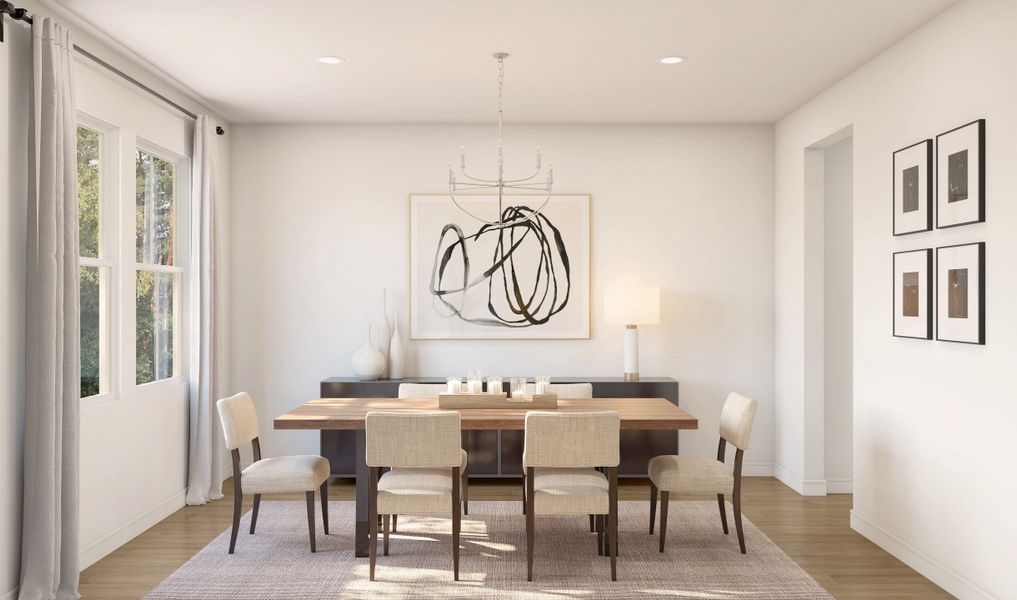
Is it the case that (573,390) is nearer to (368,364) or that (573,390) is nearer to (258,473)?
(368,364)

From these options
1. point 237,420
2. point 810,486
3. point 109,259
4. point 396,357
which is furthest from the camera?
point 396,357

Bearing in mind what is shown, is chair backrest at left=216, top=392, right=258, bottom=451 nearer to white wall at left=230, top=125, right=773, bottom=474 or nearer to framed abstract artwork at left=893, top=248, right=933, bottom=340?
white wall at left=230, top=125, right=773, bottom=474

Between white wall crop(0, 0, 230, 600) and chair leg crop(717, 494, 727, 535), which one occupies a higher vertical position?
white wall crop(0, 0, 230, 600)

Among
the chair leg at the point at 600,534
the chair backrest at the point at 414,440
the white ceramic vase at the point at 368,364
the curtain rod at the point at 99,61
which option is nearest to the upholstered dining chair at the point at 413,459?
the chair backrest at the point at 414,440

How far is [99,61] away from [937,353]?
4506 mm

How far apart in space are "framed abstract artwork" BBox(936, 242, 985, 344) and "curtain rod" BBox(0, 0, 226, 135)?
4277mm

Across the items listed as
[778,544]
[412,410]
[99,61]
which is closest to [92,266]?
[99,61]

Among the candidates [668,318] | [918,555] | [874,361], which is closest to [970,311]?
[874,361]

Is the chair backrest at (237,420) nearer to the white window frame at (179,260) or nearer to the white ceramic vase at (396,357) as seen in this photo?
the white window frame at (179,260)

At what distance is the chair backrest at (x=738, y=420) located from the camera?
4309 millimetres

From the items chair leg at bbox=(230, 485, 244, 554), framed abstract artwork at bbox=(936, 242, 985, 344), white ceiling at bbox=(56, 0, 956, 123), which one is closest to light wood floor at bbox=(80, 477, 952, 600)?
chair leg at bbox=(230, 485, 244, 554)

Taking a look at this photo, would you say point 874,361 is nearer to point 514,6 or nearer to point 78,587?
point 514,6

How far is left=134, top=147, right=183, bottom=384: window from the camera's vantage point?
16.0 feet

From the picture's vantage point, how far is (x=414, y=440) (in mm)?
3844
